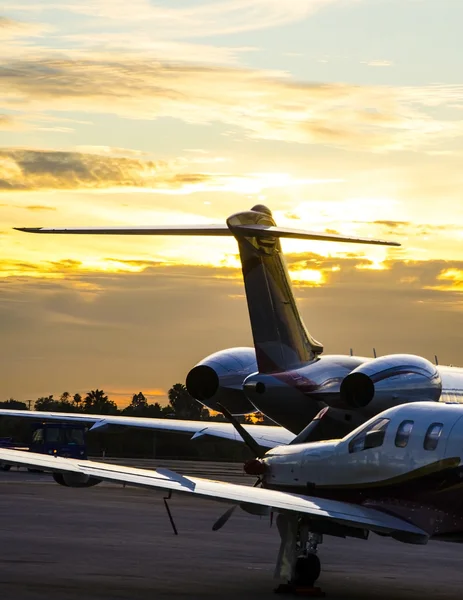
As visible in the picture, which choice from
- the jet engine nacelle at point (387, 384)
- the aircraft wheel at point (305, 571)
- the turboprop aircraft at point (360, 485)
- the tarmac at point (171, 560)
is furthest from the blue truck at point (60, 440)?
the aircraft wheel at point (305, 571)

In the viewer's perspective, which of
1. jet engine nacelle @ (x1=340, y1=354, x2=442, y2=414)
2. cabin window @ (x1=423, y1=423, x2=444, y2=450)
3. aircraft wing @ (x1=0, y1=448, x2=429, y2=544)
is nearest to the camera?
aircraft wing @ (x1=0, y1=448, x2=429, y2=544)

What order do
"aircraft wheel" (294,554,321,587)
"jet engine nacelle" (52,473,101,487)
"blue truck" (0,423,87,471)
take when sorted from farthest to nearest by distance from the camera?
"blue truck" (0,423,87,471), "aircraft wheel" (294,554,321,587), "jet engine nacelle" (52,473,101,487)

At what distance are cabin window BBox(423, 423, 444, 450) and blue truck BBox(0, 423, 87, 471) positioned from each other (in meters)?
39.1

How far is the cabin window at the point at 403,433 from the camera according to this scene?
16.7 metres

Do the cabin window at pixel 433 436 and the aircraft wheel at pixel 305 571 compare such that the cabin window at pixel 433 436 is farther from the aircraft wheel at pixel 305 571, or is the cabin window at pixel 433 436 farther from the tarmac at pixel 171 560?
the aircraft wheel at pixel 305 571

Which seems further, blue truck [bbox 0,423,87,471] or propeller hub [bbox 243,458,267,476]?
blue truck [bbox 0,423,87,471]

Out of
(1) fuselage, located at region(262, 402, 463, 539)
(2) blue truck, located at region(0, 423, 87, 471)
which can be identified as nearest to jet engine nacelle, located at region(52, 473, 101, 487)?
(1) fuselage, located at region(262, 402, 463, 539)

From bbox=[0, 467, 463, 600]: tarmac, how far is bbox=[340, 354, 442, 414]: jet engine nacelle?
2852 mm

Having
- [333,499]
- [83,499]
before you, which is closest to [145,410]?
[83,499]

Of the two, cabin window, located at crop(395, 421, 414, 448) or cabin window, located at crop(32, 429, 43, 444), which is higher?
cabin window, located at crop(395, 421, 414, 448)

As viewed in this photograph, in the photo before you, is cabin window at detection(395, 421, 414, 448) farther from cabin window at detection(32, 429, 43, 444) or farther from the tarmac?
cabin window at detection(32, 429, 43, 444)

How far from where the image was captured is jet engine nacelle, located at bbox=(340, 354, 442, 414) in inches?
1046

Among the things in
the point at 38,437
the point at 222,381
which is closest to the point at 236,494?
the point at 222,381

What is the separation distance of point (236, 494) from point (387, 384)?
1127 centimetres
